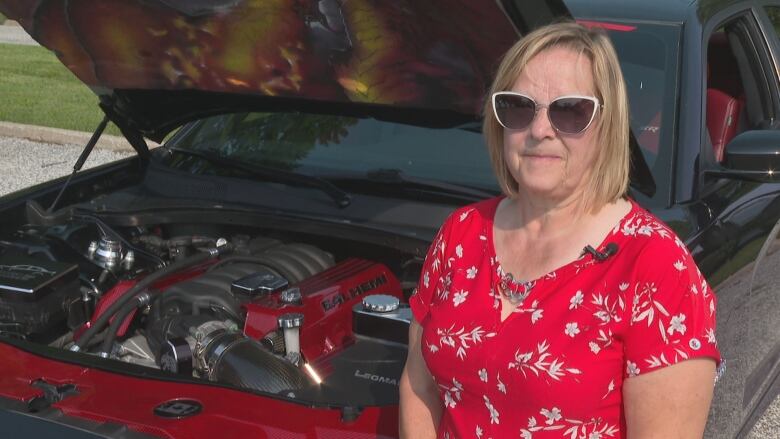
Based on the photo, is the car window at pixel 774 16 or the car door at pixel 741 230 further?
the car window at pixel 774 16

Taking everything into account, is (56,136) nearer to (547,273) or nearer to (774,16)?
(774,16)

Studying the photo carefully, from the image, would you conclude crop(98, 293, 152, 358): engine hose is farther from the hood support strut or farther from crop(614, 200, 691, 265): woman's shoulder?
crop(614, 200, 691, 265): woman's shoulder

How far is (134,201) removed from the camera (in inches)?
131

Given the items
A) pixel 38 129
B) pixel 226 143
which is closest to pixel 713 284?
pixel 226 143

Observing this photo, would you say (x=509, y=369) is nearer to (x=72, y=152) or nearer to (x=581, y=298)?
(x=581, y=298)

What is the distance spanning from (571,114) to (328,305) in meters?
1.15

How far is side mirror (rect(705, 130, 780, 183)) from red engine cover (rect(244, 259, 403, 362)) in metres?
1.08

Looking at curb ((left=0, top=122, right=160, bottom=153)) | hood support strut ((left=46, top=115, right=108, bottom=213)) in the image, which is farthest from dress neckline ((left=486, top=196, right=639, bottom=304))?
curb ((left=0, top=122, right=160, bottom=153))

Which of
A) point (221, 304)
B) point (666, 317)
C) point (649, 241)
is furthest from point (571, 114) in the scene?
point (221, 304)

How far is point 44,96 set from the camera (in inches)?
476

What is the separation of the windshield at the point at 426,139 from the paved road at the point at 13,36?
16126 millimetres

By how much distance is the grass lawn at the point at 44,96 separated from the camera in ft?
34.6

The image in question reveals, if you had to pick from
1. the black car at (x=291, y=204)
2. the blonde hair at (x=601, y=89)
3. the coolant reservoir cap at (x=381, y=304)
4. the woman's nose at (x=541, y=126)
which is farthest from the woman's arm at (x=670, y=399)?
the coolant reservoir cap at (x=381, y=304)

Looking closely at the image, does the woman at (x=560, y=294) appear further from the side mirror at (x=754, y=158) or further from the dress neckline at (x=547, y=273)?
the side mirror at (x=754, y=158)
